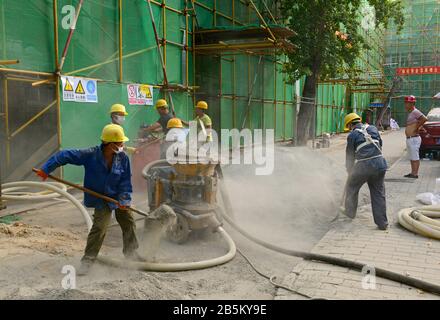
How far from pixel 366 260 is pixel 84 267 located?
2.96 m

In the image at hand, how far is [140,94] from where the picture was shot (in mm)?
10227

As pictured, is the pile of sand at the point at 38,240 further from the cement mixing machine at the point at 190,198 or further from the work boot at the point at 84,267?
the cement mixing machine at the point at 190,198

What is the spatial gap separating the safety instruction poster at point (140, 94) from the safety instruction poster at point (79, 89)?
114 cm

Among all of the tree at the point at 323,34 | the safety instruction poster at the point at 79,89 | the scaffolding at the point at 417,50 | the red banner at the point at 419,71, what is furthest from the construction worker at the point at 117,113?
the scaffolding at the point at 417,50

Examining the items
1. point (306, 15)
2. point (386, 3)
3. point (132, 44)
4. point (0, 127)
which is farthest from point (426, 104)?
point (0, 127)

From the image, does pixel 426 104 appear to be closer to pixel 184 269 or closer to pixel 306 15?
pixel 306 15

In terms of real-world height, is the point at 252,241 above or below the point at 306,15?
below

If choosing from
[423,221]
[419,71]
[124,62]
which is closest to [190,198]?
[423,221]

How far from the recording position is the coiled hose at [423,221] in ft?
18.4

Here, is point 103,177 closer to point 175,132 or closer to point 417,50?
point 175,132

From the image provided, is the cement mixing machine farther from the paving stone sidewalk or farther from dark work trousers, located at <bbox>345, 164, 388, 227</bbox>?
dark work trousers, located at <bbox>345, 164, 388, 227</bbox>

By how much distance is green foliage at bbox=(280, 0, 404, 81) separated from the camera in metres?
15.8

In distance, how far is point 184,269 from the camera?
172 inches

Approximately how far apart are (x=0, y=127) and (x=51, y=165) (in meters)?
5.12
